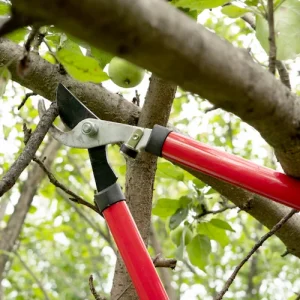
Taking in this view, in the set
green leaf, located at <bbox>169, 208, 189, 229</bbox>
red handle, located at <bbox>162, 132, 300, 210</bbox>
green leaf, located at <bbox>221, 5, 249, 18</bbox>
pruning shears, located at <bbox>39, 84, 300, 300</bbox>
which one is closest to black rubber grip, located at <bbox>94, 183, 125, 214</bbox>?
pruning shears, located at <bbox>39, 84, 300, 300</bbox>

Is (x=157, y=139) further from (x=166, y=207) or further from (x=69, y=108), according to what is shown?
(x=166, y=207)

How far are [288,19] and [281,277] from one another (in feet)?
11.7

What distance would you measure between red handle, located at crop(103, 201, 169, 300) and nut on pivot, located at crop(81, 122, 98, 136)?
14cm

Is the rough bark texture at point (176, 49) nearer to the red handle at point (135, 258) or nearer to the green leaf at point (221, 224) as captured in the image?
the red handle at point (135, 258)

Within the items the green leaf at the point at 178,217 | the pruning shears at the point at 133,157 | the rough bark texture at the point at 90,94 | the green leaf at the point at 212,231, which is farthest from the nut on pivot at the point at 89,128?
the green leaf at the point at 212,231

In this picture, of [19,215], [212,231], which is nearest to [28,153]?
[212,231]

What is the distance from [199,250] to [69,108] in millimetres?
587

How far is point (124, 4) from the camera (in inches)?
11.4

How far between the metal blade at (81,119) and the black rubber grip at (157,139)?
12 centimetres

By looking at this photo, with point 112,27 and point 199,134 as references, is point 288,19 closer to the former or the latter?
point 112,27

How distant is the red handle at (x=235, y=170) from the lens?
2.22ft

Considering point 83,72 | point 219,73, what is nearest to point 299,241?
point 83,72

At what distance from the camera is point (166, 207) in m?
1.27

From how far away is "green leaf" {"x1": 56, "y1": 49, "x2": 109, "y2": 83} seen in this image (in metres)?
0.64
